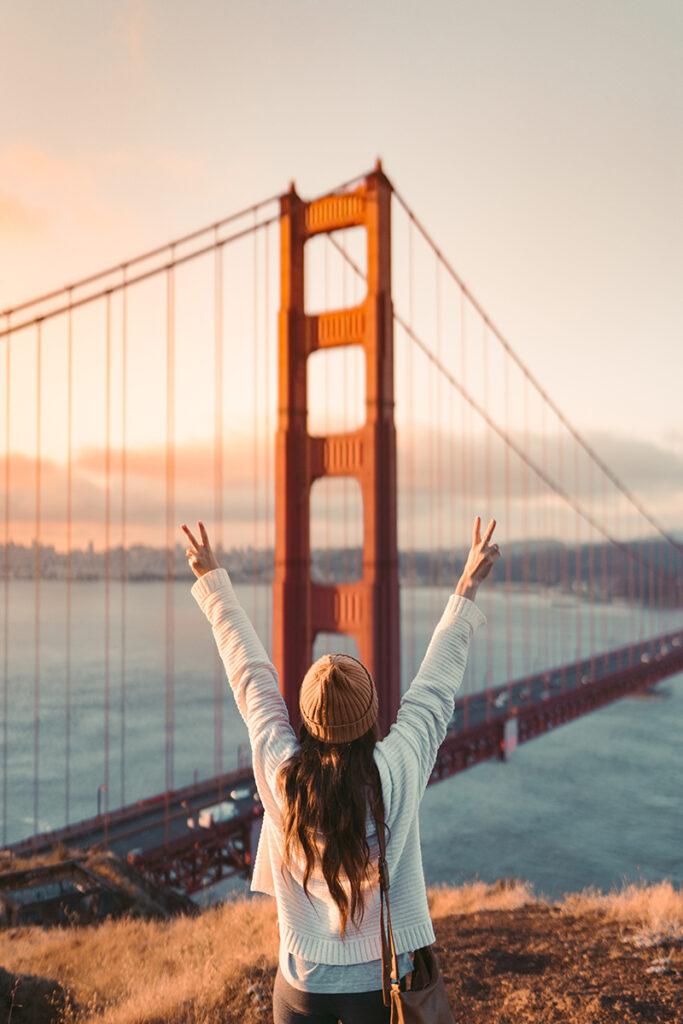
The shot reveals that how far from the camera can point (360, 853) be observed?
134 centimetres

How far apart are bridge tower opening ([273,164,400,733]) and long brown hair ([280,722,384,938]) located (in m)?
7.90

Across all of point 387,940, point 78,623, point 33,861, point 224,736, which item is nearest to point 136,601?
point 78,623

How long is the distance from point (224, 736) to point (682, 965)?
163 feet

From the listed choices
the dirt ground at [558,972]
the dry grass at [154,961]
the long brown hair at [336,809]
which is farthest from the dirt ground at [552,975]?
the long brown hair at [336,809]

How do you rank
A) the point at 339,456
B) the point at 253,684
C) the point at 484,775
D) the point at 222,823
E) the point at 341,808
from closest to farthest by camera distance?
the point at 341,808 < the point at 253,684 < the point at 339,456 < the point at 222,823 < the point at 484,775

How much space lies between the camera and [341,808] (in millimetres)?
1322

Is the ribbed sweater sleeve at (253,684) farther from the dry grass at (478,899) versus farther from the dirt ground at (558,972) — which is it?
the dry grass at (478,899)

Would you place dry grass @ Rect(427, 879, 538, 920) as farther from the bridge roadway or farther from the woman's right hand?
the bridge roadway

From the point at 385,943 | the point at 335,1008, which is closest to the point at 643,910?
the point at 335,1008

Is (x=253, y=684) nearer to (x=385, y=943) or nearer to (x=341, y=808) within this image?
(x=341, y=808)

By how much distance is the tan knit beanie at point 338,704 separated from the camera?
4.37 feet

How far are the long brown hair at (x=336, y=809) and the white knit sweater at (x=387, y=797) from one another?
0.03 metres

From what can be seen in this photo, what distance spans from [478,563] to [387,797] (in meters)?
0.60

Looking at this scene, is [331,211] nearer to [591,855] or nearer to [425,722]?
[425,722]
